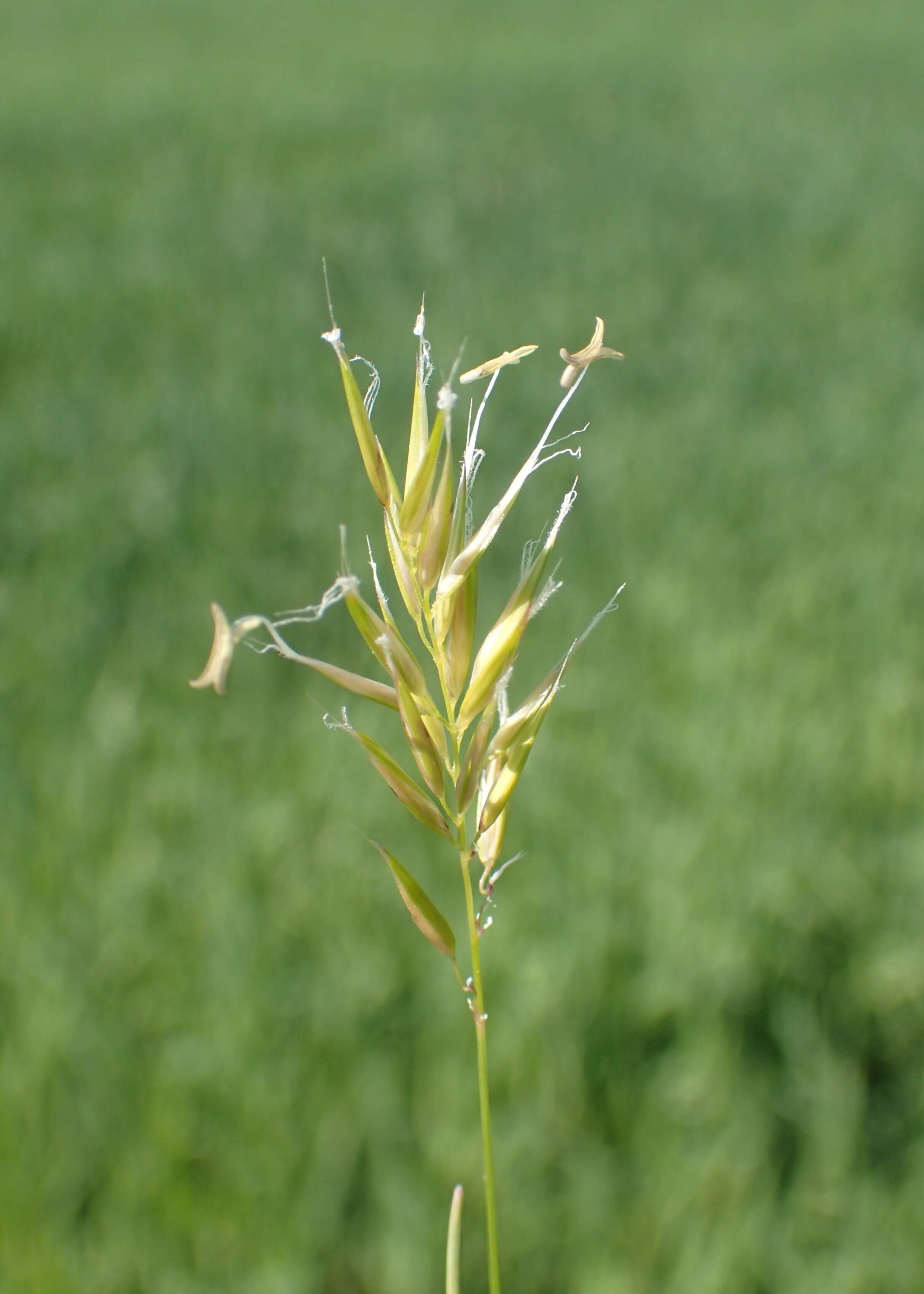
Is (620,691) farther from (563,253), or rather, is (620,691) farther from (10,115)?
(10,115)

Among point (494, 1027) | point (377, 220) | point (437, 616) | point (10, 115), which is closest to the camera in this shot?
point (437, 616)

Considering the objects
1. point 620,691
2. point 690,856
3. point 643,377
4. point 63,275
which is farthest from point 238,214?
point 690,856

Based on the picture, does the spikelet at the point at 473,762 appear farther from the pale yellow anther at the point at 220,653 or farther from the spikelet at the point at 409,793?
the pale yellow anther at the point at 220,653

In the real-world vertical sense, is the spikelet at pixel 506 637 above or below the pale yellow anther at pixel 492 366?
below

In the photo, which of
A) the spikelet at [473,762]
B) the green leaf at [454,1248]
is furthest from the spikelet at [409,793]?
the green leaf at [454,1248]

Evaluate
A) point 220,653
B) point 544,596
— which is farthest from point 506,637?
point 220,653

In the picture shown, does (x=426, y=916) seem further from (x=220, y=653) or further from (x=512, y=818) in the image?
(x=512, y=818)

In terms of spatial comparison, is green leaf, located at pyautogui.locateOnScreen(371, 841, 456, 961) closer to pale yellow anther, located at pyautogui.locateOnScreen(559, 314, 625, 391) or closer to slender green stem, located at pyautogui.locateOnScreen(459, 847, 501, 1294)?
slender green stem, located at pyautogui.locateOnScreen(459, 847, 501, 1294)
